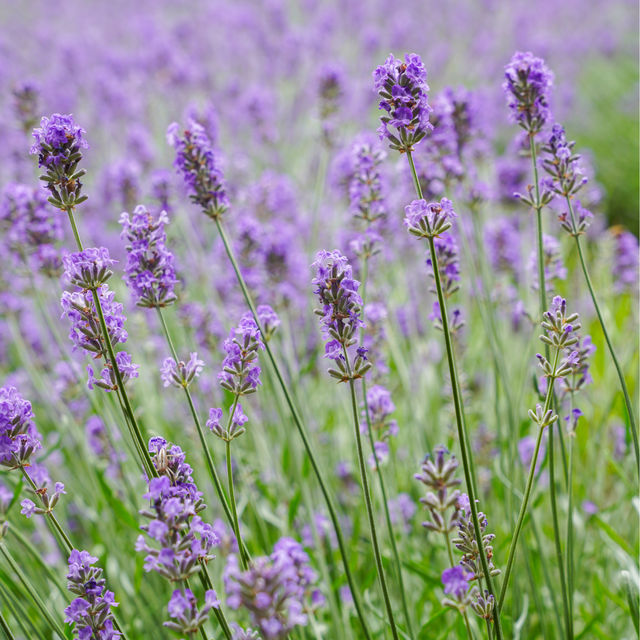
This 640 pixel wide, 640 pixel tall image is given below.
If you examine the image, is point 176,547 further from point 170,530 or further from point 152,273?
point 152,273

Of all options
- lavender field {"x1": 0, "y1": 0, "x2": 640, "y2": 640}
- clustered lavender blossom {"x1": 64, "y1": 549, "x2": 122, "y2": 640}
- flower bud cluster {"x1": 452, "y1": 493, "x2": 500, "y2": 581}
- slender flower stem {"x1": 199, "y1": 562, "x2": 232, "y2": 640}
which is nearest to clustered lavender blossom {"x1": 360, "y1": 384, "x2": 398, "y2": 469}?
lavender field {"x1": 0, "y1": 0, "x2": 640, "y2": 640}

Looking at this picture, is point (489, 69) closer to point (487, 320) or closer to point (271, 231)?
point (271, 231)

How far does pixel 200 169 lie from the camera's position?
5.04ft

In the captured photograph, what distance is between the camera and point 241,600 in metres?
0.83

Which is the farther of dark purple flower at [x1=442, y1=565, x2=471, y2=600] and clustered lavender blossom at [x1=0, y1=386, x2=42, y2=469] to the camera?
clustered lavender blossom at [x1=0, y1=386, x2=42, y2=469]

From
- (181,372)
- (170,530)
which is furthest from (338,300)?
(170,530)

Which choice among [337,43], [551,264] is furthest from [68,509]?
[337,43]

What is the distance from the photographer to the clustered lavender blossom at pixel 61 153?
1.16 meters

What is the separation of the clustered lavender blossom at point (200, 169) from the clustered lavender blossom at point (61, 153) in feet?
1.19

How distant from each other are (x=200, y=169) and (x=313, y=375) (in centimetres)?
187

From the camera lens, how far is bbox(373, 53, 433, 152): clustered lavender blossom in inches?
44.9

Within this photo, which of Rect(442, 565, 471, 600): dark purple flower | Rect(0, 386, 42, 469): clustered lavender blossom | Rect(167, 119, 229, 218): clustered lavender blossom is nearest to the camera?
Rect(442, 565, 471, 600): dark purple flower

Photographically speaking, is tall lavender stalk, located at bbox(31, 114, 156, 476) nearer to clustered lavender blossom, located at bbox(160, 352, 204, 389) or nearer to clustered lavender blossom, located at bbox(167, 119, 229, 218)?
clustered lavender blossom, located at bbox(160, 352, 204, 389)

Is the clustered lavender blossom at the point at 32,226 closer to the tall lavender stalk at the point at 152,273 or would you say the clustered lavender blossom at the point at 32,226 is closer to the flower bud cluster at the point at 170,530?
the tall lavender stalk at the point at 152,273
